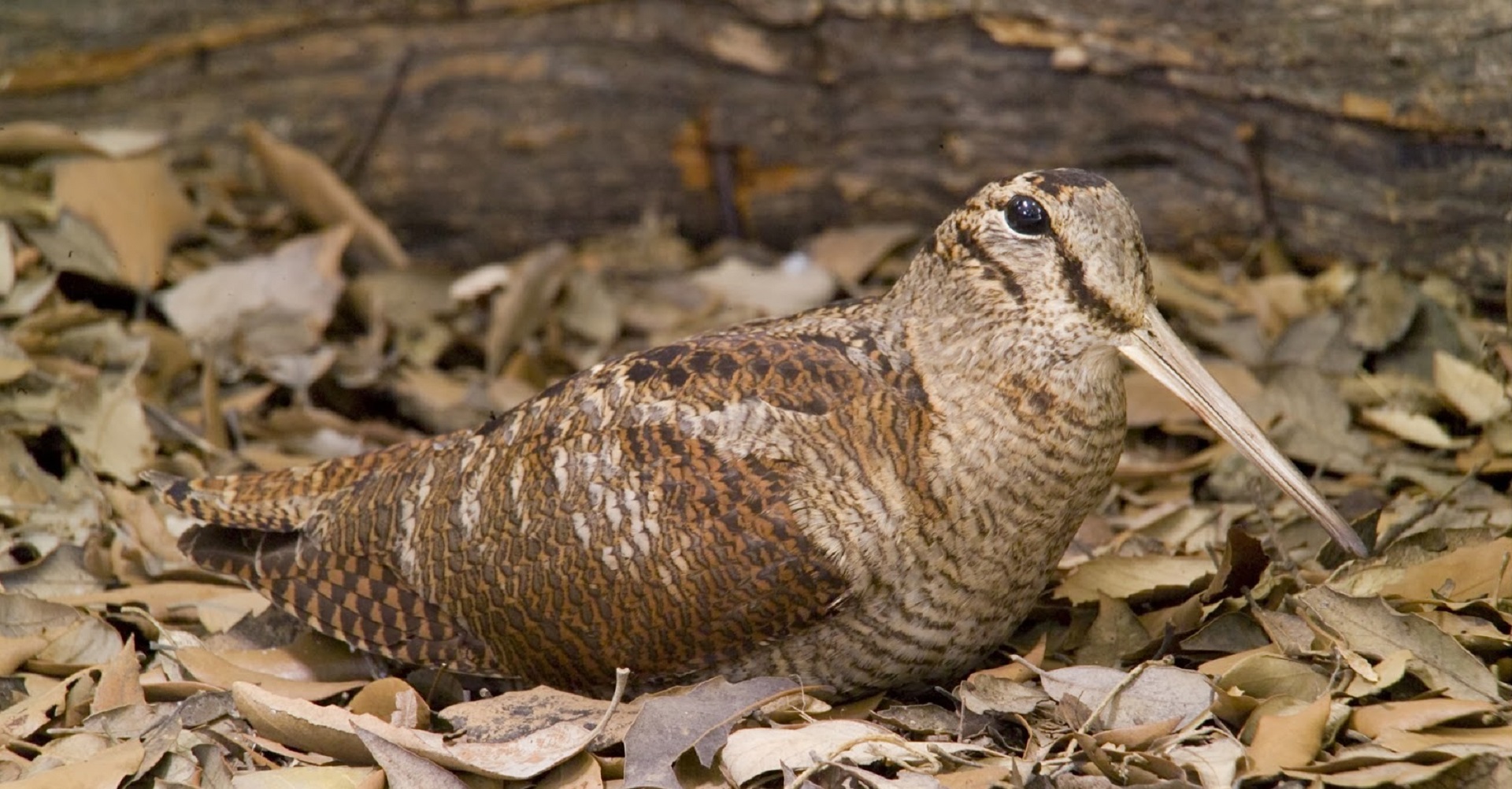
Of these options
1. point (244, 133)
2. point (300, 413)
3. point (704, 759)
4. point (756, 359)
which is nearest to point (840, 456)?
point (756, 359)

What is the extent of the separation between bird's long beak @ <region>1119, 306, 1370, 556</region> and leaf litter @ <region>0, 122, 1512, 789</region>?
275mm

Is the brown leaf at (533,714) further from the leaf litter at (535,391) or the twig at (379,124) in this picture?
the twig at (379,124)

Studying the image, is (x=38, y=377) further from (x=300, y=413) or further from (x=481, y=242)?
(x=481, y=242)

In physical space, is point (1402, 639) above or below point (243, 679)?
above

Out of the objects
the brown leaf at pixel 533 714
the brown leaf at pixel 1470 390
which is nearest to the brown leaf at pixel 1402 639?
the brown leaf at pixel 1470 390

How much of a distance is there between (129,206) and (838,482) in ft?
10.5

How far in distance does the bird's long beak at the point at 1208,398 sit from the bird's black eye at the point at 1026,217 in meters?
0.29

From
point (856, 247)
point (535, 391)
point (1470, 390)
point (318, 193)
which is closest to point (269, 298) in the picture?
point (318, 193)

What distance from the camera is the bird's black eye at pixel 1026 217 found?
10.8 feet

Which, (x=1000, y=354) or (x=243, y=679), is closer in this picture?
(x=1000, y=354)

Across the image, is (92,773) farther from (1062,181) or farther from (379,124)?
(379,124)

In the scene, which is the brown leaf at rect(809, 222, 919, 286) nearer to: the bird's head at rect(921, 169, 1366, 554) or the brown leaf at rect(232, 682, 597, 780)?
the bird's head at rect(921, 169, 1366, 554)

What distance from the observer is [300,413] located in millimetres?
5039

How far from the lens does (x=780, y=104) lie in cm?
579
